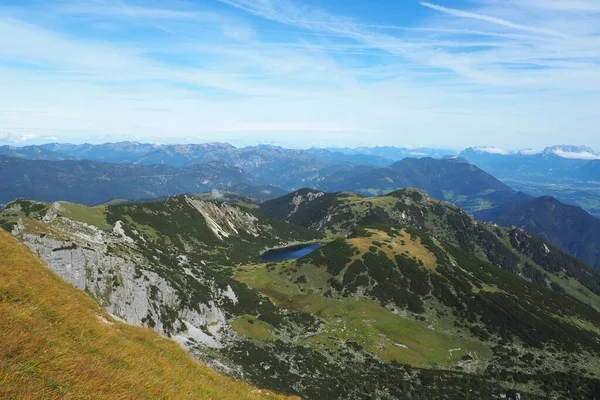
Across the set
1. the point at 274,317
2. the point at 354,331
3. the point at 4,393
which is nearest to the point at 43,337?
the point at 4,393

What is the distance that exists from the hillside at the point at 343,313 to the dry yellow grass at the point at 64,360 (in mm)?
54278

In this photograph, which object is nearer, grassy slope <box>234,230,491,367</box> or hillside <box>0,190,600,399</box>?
hillside <box>0,190,600,399</box>

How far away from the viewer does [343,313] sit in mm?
125688

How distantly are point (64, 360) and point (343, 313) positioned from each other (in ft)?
404

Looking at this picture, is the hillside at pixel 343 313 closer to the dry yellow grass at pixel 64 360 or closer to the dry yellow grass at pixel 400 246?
the dry yellow grass at pixel 400 246

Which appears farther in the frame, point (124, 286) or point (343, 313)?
Answer: point (343, 313)

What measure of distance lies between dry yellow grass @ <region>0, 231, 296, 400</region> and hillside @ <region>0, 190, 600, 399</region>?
5428 centimetres

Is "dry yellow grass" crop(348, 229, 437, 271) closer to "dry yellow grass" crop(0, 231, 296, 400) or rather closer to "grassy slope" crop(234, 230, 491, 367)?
"grassy slope" crop(234, 230, 491, 367)

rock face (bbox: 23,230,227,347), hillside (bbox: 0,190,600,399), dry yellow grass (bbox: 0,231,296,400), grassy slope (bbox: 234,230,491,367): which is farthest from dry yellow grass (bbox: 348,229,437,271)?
dry yellow grass (bbox: 0,231,296,400)

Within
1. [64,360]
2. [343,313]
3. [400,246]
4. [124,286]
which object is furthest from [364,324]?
[64,360]

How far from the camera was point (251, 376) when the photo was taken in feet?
221

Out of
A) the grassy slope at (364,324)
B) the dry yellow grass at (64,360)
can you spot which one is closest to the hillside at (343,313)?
the grassy slope at (364,324)

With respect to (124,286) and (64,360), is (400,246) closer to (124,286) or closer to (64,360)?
(124,286)

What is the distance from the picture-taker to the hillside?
82.4 metres
